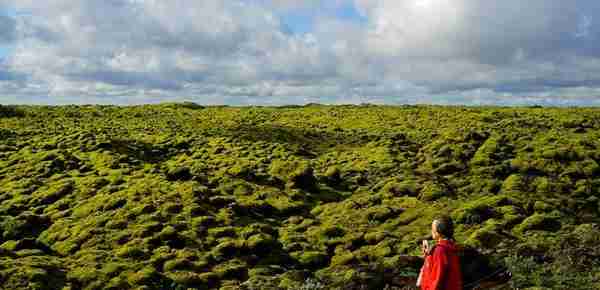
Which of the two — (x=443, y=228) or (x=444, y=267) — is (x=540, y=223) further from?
(x=443, y=228)

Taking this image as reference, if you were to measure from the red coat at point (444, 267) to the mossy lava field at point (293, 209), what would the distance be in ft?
25.3

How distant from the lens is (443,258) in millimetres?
10820

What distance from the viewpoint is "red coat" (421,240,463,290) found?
35.5ft

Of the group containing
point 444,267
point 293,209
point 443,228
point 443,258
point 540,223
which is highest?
point 443,228

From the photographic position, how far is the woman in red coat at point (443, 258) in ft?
35.3

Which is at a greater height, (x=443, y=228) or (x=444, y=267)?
(x=443, y=228)

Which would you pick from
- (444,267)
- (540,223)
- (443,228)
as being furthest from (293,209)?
(443,228)

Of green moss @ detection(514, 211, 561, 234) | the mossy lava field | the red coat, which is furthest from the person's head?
green moss @ detection(514, 211, 561, 234)

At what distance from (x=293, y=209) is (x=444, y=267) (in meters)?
27.8

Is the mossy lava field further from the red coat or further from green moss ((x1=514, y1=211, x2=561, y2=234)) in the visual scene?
the red coat

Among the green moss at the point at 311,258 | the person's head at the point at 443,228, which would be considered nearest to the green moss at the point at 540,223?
the green moss at the point at 311,258

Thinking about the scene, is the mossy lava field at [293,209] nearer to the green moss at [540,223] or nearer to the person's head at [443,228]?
the green moss at [540,223]

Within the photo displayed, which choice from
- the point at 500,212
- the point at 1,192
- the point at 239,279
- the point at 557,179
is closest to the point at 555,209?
the point at 500,212

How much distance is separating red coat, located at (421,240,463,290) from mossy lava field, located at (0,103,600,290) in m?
7.72
